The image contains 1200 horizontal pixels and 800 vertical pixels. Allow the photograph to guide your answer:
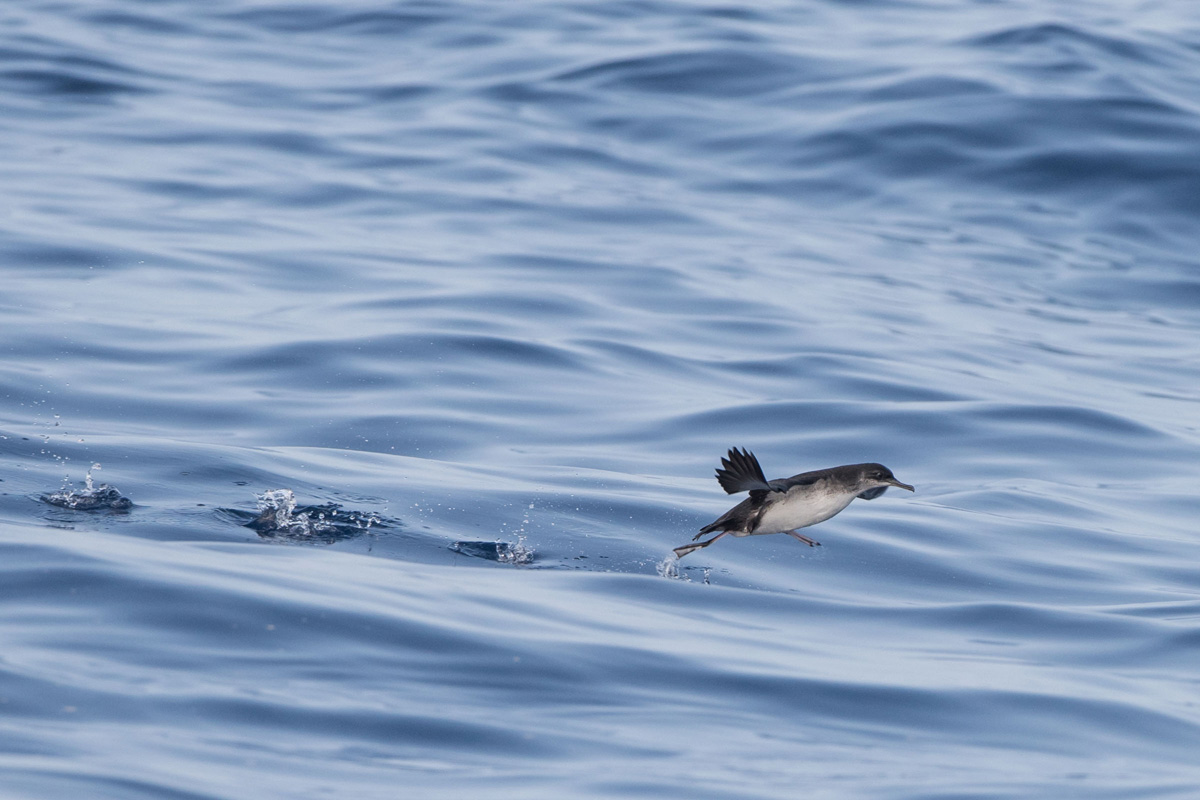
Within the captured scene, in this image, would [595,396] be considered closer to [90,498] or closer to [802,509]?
[90,498]

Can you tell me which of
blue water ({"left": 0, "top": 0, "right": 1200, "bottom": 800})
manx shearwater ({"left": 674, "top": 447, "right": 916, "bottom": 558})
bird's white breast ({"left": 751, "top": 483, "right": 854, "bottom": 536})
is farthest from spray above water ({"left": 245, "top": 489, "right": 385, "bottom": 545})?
bird's white breast ({"left": 751, "top": 483, "right": 854, "bottom": 536})

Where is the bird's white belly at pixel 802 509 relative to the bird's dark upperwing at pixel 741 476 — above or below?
below

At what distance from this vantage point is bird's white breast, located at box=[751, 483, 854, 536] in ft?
20.2

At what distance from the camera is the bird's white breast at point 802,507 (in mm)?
6172

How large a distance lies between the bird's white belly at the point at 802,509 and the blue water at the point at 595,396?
1.50 feet

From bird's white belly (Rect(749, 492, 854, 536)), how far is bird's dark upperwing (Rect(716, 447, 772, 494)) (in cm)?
24

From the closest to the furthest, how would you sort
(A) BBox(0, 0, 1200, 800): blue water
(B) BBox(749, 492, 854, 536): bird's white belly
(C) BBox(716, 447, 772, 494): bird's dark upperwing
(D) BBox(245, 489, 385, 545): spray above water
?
(A) BBox(0, 0, 1200, 800): blue water → (C) BBox(716, 447, 772, 494): bird's dark upperwing → (B) BBox(749, 492, 854, 536): bird's white belly → (D) BBox(245, 489, 385, 545): spray above water

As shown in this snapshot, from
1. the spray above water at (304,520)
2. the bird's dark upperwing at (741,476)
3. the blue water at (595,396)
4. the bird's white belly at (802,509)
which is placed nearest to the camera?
the blue water at (595,396)

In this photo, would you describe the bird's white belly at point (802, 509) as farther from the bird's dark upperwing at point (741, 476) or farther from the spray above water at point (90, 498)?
the spray above water at point (90, 498)

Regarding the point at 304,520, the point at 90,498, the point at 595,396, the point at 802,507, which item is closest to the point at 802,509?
the point at 802,507

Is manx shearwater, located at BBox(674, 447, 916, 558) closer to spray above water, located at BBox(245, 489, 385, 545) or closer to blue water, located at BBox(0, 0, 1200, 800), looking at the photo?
blue water, located at BBox(0, 0, 1200, 800)

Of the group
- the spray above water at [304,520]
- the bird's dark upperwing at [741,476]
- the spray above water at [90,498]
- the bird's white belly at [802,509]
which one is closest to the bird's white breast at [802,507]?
the bird's white belly at [802,509]

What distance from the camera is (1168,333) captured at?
648 inches

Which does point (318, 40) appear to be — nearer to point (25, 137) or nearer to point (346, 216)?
point (25, 137)
